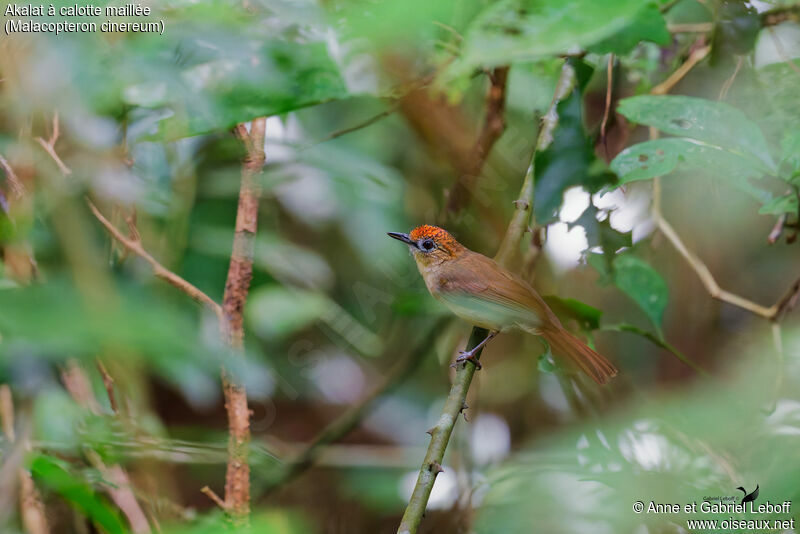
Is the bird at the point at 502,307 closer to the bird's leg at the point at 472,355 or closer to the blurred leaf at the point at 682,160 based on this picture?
the bird's leg at the point at 472,355

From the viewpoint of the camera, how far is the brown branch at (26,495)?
5.65 feet

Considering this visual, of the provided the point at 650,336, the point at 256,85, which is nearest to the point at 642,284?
the point at 650,336

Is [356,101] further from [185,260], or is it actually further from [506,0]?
[506,0]

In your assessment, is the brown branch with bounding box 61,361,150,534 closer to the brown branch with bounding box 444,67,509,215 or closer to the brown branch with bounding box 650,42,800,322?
the brown branch with bounding box 444,67,509,215

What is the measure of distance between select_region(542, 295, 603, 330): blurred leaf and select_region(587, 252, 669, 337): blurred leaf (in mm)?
149

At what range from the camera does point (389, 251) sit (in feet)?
8.73

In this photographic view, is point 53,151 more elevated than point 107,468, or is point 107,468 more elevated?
point 53,151

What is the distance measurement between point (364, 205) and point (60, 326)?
1833 mm

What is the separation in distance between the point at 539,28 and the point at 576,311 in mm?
798

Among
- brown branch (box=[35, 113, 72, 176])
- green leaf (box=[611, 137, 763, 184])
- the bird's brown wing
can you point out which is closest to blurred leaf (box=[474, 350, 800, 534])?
the bird's brown wing

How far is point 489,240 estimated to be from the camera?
8.42 feet

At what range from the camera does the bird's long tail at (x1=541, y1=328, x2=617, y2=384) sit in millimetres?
1682

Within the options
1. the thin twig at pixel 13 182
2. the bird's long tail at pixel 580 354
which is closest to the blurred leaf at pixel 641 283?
the bird's long tail at pixel 580 354

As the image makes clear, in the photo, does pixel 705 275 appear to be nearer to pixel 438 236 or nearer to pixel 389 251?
pixel 438 236
